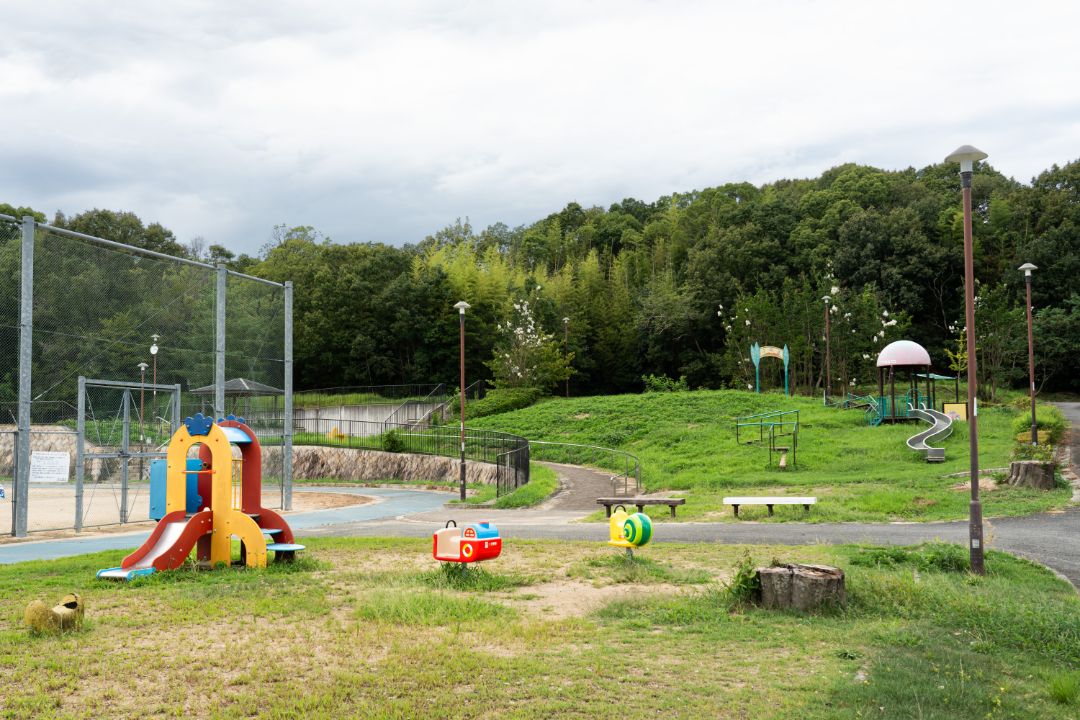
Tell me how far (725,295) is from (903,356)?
87.7 ft

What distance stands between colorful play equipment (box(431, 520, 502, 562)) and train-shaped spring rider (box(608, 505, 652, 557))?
164 cm

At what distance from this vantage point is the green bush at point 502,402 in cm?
4472

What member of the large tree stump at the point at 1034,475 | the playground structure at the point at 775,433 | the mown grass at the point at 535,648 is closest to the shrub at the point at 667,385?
the playground structure at the point at 775,433

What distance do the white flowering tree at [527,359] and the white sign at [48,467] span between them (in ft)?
110

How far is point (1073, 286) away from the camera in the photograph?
5234 centimetres

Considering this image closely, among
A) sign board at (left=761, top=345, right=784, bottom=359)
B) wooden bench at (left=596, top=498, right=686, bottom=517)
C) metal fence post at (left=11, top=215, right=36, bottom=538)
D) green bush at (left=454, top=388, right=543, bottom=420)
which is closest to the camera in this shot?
metal fence post at (left=11, top=215, right=36, bottom=538)

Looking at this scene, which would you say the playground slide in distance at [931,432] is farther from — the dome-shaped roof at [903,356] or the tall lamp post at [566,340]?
the tall lamp post at [566,340]

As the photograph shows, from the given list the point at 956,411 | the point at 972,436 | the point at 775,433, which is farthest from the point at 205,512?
the point at 956,411

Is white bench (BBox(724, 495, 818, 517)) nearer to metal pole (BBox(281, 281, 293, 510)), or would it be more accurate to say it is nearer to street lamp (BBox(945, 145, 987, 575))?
street lamp (BBox(945, 145, 987, 575))

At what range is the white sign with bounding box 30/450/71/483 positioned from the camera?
46.8ft

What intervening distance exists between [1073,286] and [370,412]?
142 feet

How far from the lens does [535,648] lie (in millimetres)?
6707

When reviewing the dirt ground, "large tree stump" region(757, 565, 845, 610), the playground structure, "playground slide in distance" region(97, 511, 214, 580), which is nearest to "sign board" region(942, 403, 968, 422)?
the playground structure

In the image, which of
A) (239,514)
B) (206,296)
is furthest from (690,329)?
(239,514)
